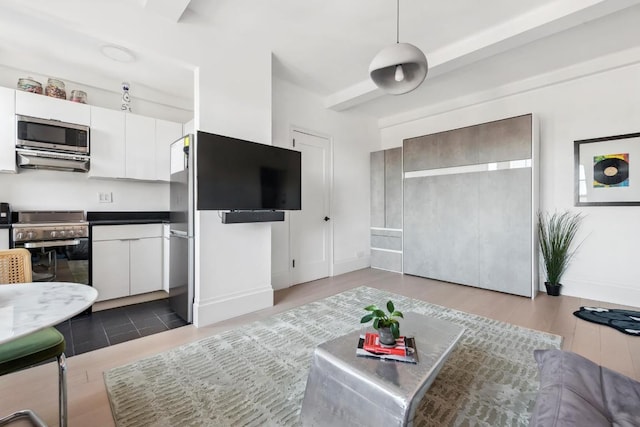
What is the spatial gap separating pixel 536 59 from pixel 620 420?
12.2ft

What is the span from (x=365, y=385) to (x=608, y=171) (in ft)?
13.1

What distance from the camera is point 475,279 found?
12.8ft

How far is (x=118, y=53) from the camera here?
2785 millimetres

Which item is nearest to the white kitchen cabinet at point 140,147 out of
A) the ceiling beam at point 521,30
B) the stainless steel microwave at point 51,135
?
the stainless steel microwave at point 51,135

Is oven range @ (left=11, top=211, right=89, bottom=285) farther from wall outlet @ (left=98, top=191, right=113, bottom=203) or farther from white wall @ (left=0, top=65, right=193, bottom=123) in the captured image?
white wall @ (left=0, top=65, right=193, bottom=123)

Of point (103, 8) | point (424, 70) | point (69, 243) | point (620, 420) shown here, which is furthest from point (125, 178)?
point (620, 420)

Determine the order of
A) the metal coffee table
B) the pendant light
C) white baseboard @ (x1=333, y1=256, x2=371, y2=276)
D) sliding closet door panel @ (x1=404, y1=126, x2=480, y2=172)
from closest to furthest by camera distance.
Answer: the metal coffee table
the pendant light
sliding closet door panel @ (x1=404, y1=126, x2=480, y2=172)
white baseboard @ (x1=333, y1=256, x2=371, y2=276)

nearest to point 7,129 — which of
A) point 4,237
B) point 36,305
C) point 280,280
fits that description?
point 4,237

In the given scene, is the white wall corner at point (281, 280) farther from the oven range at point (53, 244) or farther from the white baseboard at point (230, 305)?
the oven range at point (53, 244)

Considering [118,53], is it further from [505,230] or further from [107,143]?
[505,230]

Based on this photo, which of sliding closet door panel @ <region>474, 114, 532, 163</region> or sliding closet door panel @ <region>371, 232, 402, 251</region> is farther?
sliding closet door panel @ <region>371, 232, 402, 251</region>

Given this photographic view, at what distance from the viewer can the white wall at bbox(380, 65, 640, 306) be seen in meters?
3.21

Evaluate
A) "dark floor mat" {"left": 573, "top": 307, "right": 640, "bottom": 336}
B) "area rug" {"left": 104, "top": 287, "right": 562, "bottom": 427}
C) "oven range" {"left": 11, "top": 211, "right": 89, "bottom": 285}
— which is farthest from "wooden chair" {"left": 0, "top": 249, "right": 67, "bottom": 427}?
"dark floor mat" {"left": 573, "top": 307, "right": 640, "bottom": 336}

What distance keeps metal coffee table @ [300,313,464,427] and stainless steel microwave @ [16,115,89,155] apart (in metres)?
3.39
